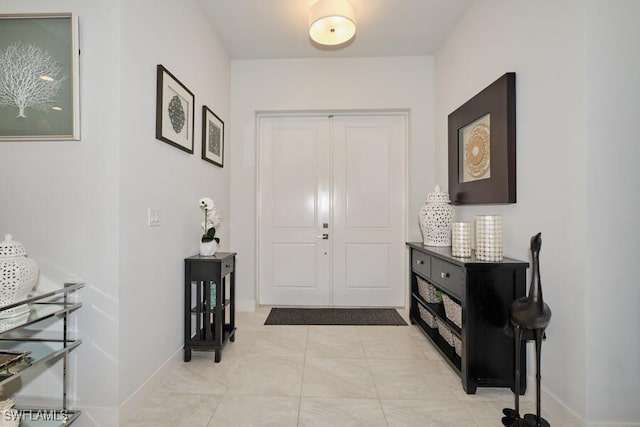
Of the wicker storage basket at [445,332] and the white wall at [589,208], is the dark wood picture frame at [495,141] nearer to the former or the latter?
the white wall at [589,208]

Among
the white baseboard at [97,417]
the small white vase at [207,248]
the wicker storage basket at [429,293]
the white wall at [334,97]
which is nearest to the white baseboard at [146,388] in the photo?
the white baseboard at [97,417]

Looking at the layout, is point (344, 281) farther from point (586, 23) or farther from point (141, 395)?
point (586, 23)

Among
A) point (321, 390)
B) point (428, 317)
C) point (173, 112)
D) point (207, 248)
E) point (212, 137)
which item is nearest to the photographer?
point (321, 390)

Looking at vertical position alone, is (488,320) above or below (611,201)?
below

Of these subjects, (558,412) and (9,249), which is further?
(558,412)

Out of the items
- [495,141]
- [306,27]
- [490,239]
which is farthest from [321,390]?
[306,27]

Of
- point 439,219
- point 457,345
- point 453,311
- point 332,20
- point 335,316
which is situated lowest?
point 335,316

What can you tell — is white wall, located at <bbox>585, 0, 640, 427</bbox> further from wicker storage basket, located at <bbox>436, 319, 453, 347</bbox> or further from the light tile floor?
wicker storage basket, located at <bbox>436, 319, 453, 347</bbox>

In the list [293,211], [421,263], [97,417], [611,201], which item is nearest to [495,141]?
[611,201]

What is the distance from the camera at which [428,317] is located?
293 cm

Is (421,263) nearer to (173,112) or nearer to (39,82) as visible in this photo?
(173,112)

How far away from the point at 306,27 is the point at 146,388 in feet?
10.4

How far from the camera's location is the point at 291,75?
3658 mm

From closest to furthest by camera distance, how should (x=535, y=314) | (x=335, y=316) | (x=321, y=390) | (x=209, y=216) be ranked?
(x=535, y=314)
(x=321, y=390)
(x=209, y=216)
(x=335, y=316)
